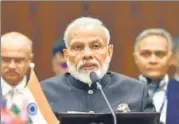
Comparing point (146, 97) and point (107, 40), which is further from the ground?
point (107, 40)

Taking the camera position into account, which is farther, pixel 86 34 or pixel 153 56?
pixel 153 56

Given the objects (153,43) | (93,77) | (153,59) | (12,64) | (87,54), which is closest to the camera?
(93,77)

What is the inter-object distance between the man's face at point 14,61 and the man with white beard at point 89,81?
683 millimetres

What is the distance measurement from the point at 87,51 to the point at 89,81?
23 centimetres

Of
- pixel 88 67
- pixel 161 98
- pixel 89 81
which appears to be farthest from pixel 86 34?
pixel 161 98

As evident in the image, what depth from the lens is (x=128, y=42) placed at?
731 cm

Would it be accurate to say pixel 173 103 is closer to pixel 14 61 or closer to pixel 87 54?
pixel 87 54

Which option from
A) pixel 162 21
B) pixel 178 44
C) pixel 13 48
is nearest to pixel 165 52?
pixel 178 44

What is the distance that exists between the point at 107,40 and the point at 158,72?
1.17m

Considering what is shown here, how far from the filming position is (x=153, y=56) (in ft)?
18.1

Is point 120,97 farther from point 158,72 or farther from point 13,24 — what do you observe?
point 13,24

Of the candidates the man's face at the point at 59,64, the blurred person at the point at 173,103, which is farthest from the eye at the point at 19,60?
the blurred person at the point at 173,103

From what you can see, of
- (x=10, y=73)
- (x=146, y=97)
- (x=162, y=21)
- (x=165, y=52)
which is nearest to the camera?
(x=146, y=97)

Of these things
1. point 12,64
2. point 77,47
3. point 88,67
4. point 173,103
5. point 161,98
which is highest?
point 77,47
